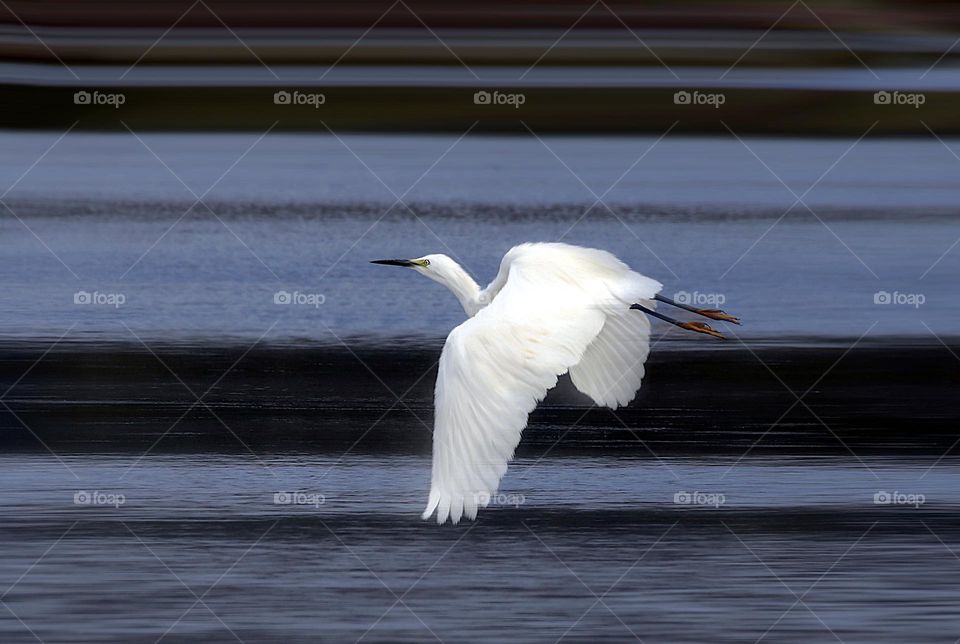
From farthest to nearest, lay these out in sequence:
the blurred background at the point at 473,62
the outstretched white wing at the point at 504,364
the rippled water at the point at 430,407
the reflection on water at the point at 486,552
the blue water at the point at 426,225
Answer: the blurred background at the point at 473,62 → the blue water at the point at 426,225 → the rippled water at the point at 430,407 → the reflection on water at the point at 486,552 → the outstretched white wing at the point at 504,364

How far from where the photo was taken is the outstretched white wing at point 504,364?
18.1 feet

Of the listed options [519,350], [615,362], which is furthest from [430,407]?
[519,350]

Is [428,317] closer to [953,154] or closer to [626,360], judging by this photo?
[626,360]

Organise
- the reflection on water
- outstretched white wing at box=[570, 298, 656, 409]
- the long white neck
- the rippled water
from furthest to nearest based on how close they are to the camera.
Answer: the long white neck → outstretched white wing at box=[570, 298, 656, 409] → the rippled water → the reflection on water

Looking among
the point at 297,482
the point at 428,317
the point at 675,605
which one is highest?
the point at 428,317

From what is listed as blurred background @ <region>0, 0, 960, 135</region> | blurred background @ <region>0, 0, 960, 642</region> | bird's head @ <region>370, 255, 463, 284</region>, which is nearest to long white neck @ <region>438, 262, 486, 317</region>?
bird's head @ <region>370, 255, 463, 284</region>

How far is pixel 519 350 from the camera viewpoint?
6.04 meters

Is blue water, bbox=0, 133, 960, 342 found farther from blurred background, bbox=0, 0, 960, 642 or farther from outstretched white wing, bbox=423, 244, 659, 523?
outstretched white wing, bbox=423, 244, 659, 523

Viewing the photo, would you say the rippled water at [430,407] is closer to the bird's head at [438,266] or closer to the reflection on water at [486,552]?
the reflection on water at [486,552]

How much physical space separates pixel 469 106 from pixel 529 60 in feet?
2.08

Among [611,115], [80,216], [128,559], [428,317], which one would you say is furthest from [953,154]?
[128,559]

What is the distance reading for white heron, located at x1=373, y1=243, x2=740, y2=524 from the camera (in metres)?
5.59

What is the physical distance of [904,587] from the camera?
251 inches

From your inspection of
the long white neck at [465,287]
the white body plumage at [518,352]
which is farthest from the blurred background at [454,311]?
the long white neck at [465,287]
